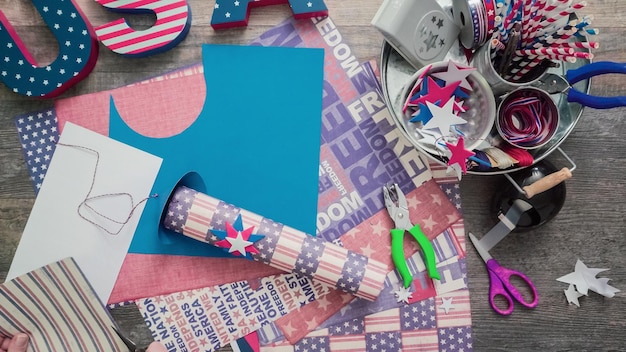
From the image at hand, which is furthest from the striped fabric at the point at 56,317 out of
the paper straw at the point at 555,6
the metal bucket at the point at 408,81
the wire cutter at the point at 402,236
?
the paper straw at the point at 555,6

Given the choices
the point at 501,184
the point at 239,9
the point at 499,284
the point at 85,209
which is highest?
the point at 239,9

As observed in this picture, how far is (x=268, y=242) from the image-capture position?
0.76 meters

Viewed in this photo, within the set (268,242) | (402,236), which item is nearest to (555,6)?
(402,236)

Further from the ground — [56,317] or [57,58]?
[57,58]

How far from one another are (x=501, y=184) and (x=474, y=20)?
27cm

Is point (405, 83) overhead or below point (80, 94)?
below

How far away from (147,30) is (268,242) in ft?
1.29

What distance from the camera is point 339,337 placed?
0.81 meters

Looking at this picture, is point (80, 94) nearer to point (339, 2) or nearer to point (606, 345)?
point (339, 2)

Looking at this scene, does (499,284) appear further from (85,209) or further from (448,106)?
(85,209)

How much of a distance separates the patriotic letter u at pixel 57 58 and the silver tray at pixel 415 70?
0.47 m

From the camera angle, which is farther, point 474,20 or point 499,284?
point 499,284

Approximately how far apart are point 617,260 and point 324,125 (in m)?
0.53

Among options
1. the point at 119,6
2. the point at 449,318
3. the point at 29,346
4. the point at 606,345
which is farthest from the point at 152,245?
the point at 606,345
